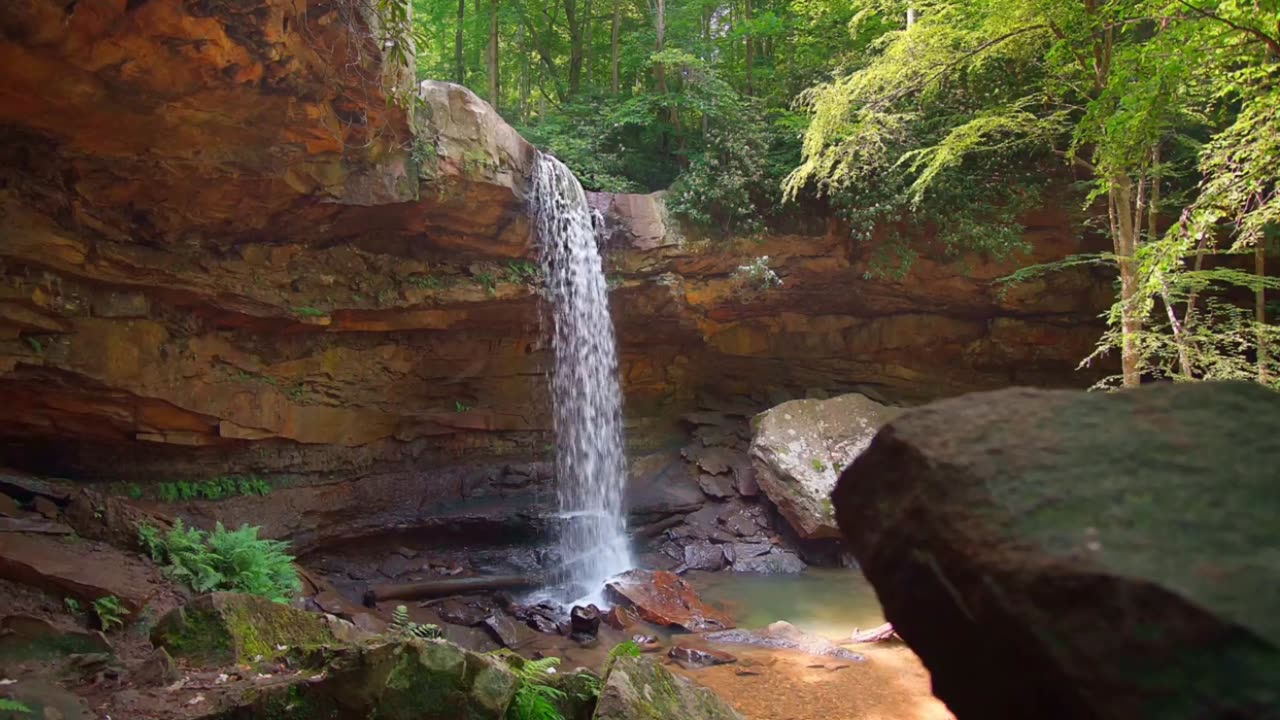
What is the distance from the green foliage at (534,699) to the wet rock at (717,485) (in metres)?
8.41

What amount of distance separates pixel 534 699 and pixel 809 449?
319 inches

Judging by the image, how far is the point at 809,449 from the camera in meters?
11.0

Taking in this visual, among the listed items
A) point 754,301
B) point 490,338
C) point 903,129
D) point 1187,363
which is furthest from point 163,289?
point 1187,363

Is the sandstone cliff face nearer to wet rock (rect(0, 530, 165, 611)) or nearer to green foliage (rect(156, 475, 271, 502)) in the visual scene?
green foliage (rect(156, 475, 271, 502))

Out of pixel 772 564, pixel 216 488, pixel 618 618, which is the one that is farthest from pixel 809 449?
pixel 216 488

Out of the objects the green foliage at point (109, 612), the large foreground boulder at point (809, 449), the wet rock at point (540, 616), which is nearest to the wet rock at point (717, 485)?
the large foreground boulder at point (809, 449)

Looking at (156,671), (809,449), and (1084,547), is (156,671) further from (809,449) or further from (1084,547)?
(809,449)

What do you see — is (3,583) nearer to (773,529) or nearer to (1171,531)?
(1171,531)

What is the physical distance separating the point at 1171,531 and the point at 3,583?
6.67 meters

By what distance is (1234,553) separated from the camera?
3.82 feet

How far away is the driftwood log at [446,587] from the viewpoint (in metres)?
8.55

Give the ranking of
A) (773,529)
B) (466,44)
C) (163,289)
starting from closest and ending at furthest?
(163,289)
(773,529)
(466,44)

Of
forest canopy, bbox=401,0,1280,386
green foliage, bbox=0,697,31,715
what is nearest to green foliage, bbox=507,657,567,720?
green foliage, bbox=0,697,31,715

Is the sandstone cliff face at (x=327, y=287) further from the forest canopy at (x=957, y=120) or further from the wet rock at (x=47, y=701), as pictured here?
the wet rock at (x=47, y=701)
